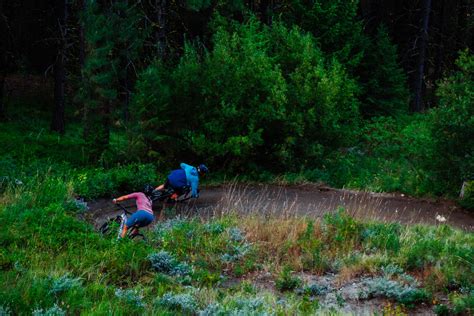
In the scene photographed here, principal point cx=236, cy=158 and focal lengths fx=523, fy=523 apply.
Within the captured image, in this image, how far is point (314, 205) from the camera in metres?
13.8

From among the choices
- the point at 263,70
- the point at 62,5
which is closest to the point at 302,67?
the point at 263,70

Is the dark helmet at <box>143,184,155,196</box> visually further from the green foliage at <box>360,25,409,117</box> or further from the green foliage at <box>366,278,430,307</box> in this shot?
the green foliage at <box>360,25,409,117</box>

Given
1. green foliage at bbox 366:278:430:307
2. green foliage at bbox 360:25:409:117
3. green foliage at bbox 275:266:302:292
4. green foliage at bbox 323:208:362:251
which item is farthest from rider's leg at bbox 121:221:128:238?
green foliage at bbox 360:25:409:117

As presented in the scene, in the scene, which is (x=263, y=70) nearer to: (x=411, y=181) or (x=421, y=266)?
(x=411, y=181)

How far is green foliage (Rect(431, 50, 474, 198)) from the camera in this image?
14227 mm

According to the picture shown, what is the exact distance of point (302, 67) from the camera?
60.2ft

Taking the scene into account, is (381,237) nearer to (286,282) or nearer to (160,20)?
(286,282)

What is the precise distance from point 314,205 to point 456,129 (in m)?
4.54

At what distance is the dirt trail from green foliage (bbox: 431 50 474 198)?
908mm

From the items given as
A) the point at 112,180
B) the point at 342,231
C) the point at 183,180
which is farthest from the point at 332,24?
the point at 342,231

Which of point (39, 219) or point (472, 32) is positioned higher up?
point (472, 32)

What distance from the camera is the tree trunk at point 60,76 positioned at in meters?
20.9

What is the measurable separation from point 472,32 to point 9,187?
31863 millimetres

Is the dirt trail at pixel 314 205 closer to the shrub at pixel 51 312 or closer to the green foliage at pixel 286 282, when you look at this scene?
the green foliage at pixel 286 282
